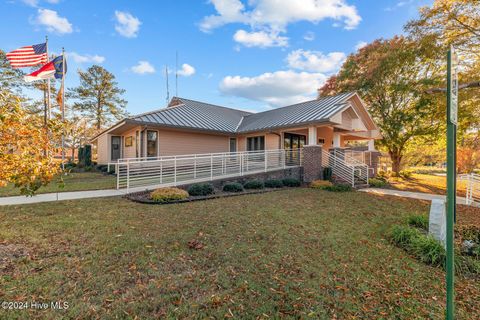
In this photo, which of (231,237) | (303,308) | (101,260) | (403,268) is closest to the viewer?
(303,308)

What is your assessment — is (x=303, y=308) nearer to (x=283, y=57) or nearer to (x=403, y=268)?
(x=403, y=268)

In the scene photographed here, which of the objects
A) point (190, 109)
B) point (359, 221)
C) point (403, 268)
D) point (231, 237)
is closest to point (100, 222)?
point (231, 237)

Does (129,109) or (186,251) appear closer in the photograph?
(186,251)

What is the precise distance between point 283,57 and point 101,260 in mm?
16574

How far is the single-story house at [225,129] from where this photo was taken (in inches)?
483

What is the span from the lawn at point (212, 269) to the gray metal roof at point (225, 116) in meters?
7.36

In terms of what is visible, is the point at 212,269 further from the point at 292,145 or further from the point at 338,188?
the point at 292,145

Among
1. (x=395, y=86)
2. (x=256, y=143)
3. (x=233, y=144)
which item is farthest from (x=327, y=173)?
(x=395, y=86)

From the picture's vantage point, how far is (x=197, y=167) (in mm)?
10883

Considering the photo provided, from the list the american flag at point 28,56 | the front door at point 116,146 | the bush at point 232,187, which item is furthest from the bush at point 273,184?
the american flag at point 28,56

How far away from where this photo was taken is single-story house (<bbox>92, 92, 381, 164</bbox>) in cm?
1227

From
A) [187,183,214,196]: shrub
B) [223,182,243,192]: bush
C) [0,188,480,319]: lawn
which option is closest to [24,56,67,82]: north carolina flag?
[0,188,480,319]: lawn

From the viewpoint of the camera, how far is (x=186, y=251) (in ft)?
12.5

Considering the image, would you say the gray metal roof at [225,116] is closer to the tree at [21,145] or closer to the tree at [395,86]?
the tree at [395,86]
